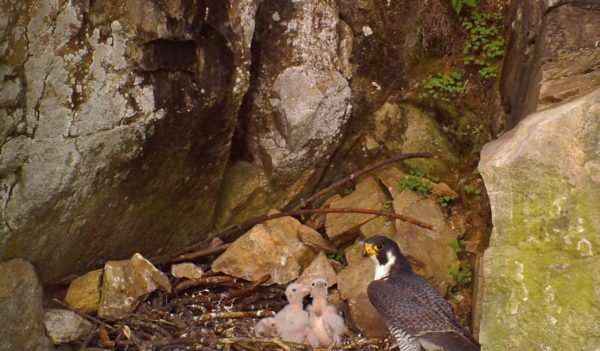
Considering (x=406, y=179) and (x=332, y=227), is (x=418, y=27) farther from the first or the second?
(x=332, y=227)

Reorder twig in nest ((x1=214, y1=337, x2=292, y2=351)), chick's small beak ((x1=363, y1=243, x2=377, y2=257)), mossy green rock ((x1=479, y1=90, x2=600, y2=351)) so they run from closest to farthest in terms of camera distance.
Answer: mossy green rock ((x1=479, y1=90, x2=600, y2=351)) < twig in nest ((x1=214, y1=337, x2=292, y2=351)) < chick's small beak ((x1=363, y1=243, x2=377, y2=257))

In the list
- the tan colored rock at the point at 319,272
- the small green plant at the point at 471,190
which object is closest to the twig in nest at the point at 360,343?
the tan colored rock at the point at 319,272

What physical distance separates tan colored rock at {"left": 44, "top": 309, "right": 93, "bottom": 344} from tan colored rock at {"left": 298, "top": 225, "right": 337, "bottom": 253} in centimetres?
161

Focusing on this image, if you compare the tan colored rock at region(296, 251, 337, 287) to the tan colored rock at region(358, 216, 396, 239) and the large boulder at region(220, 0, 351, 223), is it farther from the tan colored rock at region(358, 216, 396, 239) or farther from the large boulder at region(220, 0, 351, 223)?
the large boulder at region(220, 0, 351, 223)

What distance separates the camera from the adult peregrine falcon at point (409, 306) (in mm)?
5098

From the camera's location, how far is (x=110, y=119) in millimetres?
5496

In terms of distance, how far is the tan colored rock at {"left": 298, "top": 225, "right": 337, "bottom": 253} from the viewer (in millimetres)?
6395

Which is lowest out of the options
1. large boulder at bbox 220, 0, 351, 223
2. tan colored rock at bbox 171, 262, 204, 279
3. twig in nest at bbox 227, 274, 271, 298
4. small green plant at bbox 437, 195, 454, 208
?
twig in nest at bbox 227, 274, 271, 298

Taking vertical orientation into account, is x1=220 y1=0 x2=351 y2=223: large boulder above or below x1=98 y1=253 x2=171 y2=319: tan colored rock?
above

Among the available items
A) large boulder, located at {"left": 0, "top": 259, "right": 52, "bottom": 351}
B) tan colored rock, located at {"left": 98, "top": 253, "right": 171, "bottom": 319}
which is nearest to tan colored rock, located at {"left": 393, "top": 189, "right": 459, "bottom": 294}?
tan colored rock, located at {"left": 98, "top": 253, "right": 171, "bottom": 319}

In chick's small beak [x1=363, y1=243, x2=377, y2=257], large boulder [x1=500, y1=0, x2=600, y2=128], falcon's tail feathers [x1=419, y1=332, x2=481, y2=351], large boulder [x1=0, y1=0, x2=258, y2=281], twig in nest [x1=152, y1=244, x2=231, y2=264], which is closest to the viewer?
falcon's tail feathers [x1=419, y1=332, x2=481, y2=351]

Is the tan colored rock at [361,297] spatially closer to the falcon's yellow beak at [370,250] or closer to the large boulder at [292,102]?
the falcon's yellow beak at [370,250]

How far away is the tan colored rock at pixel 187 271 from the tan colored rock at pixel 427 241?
138 centimetres

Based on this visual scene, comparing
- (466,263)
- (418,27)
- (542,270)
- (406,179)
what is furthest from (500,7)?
(542,270)
